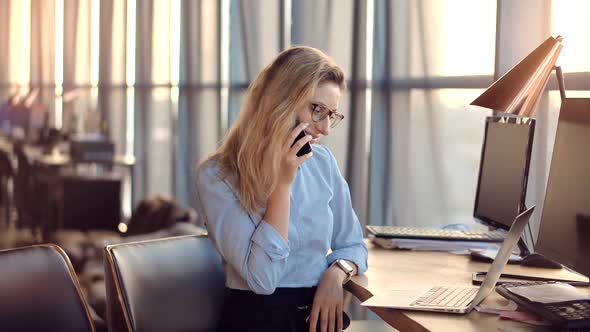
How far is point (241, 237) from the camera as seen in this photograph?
2242 millimetres

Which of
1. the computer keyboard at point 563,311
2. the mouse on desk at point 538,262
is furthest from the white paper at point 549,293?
the mouse on desk at point 538,262

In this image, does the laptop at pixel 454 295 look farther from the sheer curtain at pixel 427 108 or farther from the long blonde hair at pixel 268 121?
the sheer curtain at pixel 427 108

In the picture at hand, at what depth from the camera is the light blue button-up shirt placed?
2.22 m

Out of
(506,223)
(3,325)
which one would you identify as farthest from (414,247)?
(3,325)

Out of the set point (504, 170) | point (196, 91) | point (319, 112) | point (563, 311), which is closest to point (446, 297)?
point (563, 311)

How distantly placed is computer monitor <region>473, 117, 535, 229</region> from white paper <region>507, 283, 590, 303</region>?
51cm

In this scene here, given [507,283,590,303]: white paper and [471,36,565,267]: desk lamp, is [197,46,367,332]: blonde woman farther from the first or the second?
[507,283,590,303]: white paper

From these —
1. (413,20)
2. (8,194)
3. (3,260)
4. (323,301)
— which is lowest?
(8,194)

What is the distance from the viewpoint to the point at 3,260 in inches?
79.6

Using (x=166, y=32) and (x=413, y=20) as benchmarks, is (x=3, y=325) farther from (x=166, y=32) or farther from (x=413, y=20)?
(x=166, y=32)

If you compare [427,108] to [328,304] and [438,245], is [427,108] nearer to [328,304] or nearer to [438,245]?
[438,245]

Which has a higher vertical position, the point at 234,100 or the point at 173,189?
the point at 234,100

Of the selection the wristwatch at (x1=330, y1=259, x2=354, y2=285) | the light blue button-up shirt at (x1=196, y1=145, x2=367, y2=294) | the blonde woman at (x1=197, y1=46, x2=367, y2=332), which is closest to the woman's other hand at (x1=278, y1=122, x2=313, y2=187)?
the blonde woman at (x1=197, y1=46, x2=367, y2=332)

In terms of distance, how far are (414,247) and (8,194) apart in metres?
7.37
